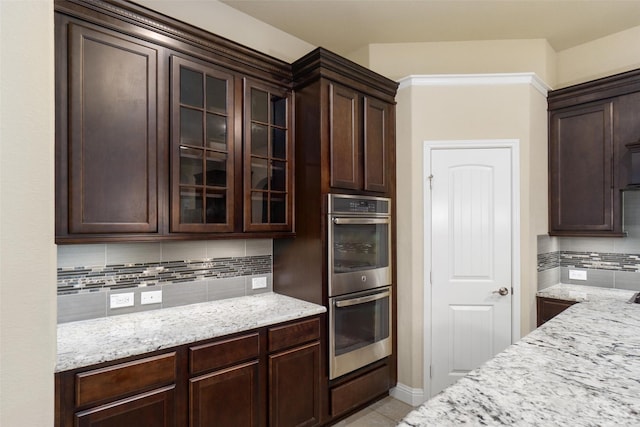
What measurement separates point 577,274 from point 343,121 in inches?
106

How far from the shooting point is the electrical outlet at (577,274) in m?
3.24

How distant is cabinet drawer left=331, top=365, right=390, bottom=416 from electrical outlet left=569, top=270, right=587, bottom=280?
79.9 inches

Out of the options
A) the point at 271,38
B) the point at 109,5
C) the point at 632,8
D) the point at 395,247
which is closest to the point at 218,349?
the point at 395,247

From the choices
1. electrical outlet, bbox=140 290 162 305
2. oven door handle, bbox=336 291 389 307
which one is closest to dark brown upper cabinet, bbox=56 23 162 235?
electrical outlet, bbox=140 290 162 305

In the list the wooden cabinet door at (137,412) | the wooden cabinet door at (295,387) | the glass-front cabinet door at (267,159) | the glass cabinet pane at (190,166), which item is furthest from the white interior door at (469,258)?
the wooden cabinet door at (137,412)

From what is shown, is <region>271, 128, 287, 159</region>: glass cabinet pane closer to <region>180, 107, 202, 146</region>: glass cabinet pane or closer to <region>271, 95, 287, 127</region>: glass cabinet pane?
<region>271, 95, 287, 127</region>: glass cabinet pane

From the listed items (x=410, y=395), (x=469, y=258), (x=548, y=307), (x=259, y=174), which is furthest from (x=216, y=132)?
(x=548, y=307)

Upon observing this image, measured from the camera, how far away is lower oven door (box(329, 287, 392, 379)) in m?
2.47

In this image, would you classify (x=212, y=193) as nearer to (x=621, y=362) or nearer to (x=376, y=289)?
(x=376, y=289)

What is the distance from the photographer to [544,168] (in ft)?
10.2

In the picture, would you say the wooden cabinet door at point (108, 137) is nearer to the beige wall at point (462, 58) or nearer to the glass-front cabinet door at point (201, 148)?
the glass-front cabinet door at point (201, 148)

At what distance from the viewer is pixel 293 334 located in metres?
2.23

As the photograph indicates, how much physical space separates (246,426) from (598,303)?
2.20 metres

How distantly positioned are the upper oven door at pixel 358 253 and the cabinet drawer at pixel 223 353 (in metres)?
0.68
